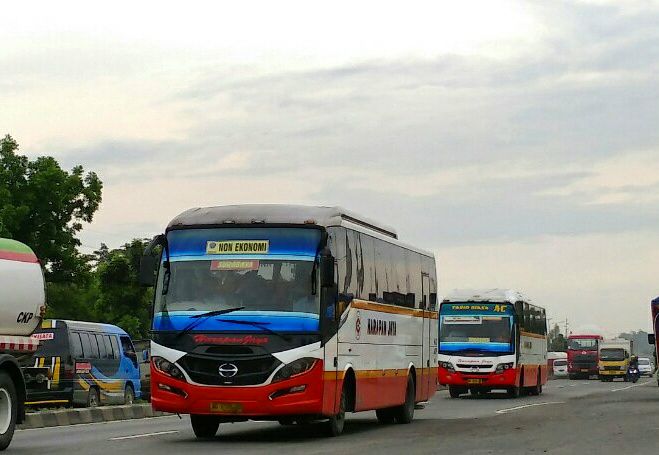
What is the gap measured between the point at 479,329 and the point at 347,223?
67.9 feet

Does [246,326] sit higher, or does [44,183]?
[44,183]

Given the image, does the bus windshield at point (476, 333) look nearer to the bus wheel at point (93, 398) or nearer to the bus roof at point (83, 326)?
the bus roof at point (83, 326)

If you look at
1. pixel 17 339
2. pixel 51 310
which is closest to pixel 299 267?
pixel 17 339

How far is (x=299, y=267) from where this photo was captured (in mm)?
18234

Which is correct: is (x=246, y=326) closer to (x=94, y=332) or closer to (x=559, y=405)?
(x=559, y=405)

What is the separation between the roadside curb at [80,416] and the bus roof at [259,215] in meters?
5.82

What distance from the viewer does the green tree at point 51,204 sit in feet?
197

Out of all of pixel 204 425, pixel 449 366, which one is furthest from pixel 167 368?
pixel 449 366

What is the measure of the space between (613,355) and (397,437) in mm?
67931

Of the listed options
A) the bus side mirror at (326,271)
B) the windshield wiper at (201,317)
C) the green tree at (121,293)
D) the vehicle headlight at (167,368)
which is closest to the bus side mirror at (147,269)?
the windshield wiper at (201,317)

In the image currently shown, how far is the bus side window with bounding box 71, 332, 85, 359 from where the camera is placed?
108 feet

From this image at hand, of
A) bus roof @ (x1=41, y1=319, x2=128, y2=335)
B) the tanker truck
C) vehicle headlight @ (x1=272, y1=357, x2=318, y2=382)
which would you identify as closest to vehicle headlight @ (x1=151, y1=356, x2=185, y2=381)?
vehicle headlight @ (x1=272, y1=357, x2=318, y2=382)

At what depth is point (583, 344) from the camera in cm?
9044

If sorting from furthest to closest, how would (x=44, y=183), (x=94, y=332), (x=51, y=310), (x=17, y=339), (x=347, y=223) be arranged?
(x=51, y=310) → (x=44, y=183) → (x=94, y=332) → (x=347, y=223) → (x=17, y=339)
